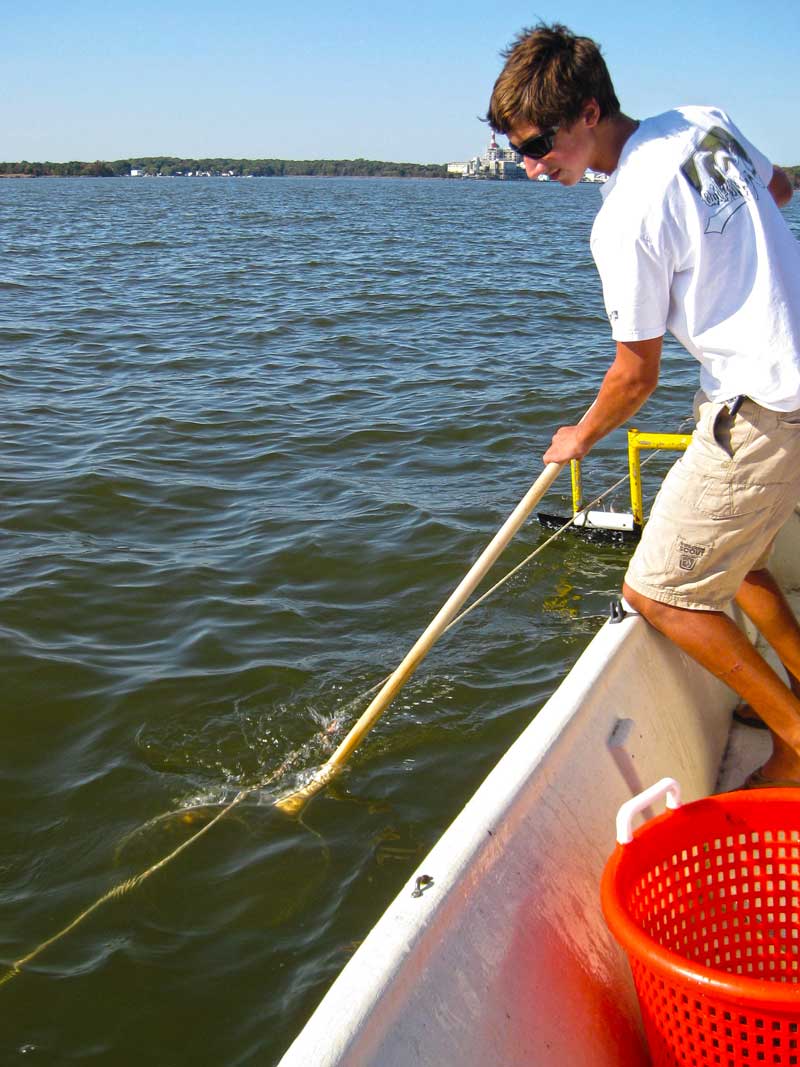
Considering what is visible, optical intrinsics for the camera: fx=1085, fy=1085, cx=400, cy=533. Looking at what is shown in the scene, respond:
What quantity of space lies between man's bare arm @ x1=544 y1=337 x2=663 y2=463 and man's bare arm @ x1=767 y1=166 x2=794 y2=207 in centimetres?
71

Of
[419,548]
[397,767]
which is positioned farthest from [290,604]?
[397,767]

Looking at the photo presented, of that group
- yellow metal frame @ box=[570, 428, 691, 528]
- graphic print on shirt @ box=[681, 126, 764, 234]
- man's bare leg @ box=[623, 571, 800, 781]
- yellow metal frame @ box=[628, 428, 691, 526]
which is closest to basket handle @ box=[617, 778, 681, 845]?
man's bare leg @ box=[623, 571, 800, 781]

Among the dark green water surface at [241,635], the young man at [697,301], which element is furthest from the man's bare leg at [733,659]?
the dark green water surface at [241,635]

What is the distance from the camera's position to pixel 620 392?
2.84 m

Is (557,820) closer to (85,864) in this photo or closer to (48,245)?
(85,864)

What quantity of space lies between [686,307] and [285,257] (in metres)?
22.5

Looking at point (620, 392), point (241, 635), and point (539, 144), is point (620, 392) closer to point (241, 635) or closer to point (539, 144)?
point (539, 144)

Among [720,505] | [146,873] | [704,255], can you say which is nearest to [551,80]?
[704,255]

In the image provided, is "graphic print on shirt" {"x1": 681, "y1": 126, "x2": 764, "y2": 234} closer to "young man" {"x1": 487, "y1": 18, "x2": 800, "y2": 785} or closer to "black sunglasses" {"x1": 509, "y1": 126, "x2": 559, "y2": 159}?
"young man" {"x1": 487, "y1": 18, "x2": 800, "y2": 785}

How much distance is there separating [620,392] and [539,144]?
66cm

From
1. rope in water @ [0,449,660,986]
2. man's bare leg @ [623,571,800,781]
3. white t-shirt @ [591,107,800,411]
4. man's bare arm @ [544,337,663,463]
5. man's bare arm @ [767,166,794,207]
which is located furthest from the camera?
rope in water @ [0,449,660,986]

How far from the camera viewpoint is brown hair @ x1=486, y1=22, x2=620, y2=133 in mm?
2639

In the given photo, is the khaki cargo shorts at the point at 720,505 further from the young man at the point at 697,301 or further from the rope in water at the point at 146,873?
the rope in water at the point at 146,873

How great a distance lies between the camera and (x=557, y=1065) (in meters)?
2.08
